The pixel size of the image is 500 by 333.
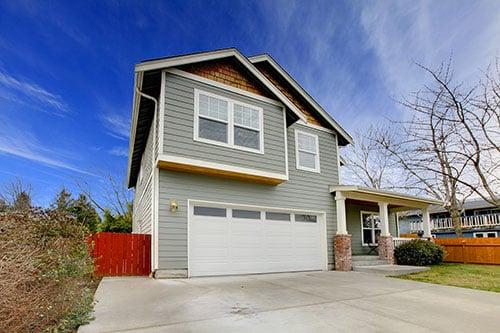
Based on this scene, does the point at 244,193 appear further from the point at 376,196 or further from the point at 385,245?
the point at 385,245

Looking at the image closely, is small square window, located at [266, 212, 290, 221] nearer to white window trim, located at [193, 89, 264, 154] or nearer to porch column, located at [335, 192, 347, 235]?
white window trim, located at [193, 89, 264, 154]

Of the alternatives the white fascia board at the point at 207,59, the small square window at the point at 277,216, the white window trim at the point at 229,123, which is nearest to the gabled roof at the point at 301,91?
the white fascia board at the point at 207,59

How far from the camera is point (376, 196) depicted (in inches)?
549

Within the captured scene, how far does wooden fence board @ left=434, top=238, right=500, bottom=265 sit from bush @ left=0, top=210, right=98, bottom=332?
16.7 meters

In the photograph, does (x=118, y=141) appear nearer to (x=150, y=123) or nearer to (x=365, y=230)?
(x=150, y=123)

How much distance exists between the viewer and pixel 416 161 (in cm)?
1806

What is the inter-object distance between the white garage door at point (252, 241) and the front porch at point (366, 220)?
2.56 ft

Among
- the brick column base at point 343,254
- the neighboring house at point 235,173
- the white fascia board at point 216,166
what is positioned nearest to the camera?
the white fascia board at point 216,166

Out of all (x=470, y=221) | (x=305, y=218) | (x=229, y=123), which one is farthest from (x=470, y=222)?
(x=229, y=123)

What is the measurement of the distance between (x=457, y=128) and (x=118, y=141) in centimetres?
2358

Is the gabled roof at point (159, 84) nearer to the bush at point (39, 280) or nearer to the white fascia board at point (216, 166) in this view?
the white fascia board at point (216, 166)

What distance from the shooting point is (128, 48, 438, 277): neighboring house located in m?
9.46

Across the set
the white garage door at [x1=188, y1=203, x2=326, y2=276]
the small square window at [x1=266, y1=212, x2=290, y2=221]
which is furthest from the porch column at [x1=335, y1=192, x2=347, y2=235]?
the small square window at [x1=266, y1=212, x2=290, y2=221]

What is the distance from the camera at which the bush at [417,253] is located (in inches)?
534
